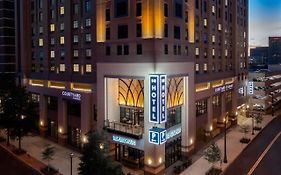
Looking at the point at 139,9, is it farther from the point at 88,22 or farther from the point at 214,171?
the point at 214,171

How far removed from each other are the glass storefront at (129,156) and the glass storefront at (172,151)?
3665 mm

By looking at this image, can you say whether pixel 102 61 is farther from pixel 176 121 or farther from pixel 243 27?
pixel 243 27

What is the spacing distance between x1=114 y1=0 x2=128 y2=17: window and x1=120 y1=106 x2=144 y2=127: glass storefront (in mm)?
13466

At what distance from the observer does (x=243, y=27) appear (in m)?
71.6

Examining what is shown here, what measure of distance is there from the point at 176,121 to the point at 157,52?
1205 cm

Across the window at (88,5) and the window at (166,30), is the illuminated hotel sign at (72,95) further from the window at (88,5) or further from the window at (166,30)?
the window at (166,30)

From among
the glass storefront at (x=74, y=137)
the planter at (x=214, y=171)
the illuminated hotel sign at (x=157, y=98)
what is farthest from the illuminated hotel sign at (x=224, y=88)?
the glass storefront at (x=74, y=137)

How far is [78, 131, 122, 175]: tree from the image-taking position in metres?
Result: 28.2

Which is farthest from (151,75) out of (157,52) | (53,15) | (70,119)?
(53,15)

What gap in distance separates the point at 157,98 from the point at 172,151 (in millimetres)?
11141

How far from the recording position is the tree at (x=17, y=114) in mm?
45219

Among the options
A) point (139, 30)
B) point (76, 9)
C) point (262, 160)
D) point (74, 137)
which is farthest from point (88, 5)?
point (262, 160)

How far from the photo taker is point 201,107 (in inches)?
1964

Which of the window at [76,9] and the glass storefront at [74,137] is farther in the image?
the window at [76,9]
